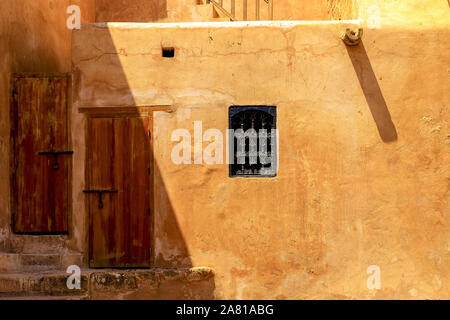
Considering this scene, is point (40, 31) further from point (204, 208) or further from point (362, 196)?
point (362, 196)

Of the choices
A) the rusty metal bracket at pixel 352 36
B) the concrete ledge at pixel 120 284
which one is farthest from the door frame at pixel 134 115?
the rusty metal bracket at pixel 352 36

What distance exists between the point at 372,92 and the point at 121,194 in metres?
3.55

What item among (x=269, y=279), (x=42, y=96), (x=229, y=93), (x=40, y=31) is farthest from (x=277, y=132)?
(x=40, y=31)

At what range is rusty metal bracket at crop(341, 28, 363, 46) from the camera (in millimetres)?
7098

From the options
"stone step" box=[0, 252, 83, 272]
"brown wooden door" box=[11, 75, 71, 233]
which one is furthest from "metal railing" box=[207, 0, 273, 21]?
"stone step" box=[0, 252, 83, 272]

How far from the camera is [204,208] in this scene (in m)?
7.25

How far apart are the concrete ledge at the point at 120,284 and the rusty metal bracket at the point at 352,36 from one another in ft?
11.3

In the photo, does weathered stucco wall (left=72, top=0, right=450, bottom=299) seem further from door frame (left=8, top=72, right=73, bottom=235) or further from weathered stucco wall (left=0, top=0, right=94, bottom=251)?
weathered stucco wall (left=0, top=0, right=94, bottom=251)

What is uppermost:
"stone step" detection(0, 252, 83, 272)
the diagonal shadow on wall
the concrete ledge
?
the diagonal shadow on wall

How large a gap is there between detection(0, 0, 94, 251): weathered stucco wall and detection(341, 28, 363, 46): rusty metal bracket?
4.43 meters

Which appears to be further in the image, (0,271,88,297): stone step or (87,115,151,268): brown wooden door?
(87,115,151,268): brown wooden door

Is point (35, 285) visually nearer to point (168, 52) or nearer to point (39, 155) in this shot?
point (39, 155)

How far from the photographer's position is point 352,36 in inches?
279

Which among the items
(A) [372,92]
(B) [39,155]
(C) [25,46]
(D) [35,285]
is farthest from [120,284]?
(A) [372,92]
